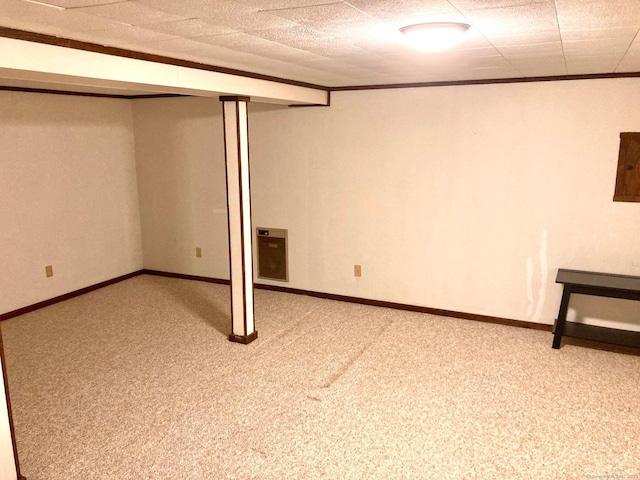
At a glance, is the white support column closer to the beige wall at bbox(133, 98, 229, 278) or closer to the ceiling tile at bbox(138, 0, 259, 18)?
the beige wall at bbox(133, 98, 229, 278)

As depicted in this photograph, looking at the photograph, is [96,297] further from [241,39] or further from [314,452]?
[241,39]

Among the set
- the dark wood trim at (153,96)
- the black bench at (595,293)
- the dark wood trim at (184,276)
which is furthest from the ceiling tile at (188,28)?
the dark wood trim at (184,276)

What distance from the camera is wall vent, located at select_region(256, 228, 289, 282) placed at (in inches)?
A: 201

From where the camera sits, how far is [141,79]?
2.59 meters

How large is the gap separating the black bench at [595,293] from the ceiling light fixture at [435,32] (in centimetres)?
232

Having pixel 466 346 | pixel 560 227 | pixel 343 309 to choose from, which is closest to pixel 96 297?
pixel 343 309

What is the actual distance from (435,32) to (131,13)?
44.9 inches

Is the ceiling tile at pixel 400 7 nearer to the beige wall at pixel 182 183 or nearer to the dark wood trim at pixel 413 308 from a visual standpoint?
the dark wood trim at pixel 413 308

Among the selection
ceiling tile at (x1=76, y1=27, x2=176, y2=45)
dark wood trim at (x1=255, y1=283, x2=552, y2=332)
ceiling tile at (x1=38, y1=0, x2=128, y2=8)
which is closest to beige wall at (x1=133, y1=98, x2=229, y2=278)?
dark wood trim at (x1=255, y1=283, x2=552, y2=332)

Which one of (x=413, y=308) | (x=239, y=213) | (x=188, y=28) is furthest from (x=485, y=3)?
(x=413, y=308)

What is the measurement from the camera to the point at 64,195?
4.87m

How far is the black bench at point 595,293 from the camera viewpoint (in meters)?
3.46

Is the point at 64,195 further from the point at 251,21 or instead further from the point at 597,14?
the point at 597,14

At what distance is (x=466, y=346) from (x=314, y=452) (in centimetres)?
174
